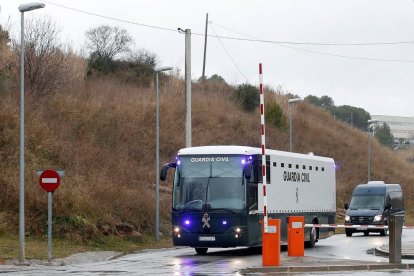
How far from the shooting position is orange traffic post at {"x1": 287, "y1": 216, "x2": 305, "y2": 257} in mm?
28750

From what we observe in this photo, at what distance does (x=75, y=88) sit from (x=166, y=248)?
27.0 meters

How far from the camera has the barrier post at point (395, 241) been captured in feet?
83.6

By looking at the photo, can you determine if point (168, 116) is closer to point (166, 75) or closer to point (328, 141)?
point (166, 75)

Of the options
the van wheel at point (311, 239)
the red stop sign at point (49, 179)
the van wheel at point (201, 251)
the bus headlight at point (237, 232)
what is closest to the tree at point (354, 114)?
the van wheel at point (311, 239)

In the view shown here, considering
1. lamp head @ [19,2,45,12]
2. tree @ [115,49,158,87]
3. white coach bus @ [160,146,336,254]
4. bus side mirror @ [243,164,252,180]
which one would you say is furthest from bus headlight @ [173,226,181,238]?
tree @ [115,49,158,87]

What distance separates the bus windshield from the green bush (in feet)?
158

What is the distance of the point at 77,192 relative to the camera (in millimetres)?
40469

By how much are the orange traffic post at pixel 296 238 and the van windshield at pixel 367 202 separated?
22307mm

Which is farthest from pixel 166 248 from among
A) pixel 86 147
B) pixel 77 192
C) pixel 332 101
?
pixel 332 101

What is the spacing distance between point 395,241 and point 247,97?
58.5 m

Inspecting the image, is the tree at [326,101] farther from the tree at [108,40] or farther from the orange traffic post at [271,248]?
the orange traffic post at [271,248]

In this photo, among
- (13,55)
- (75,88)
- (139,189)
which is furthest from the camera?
(75,88)

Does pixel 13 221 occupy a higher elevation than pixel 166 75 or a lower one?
lower

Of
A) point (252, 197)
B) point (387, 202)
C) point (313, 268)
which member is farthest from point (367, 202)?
point (313, 268)
